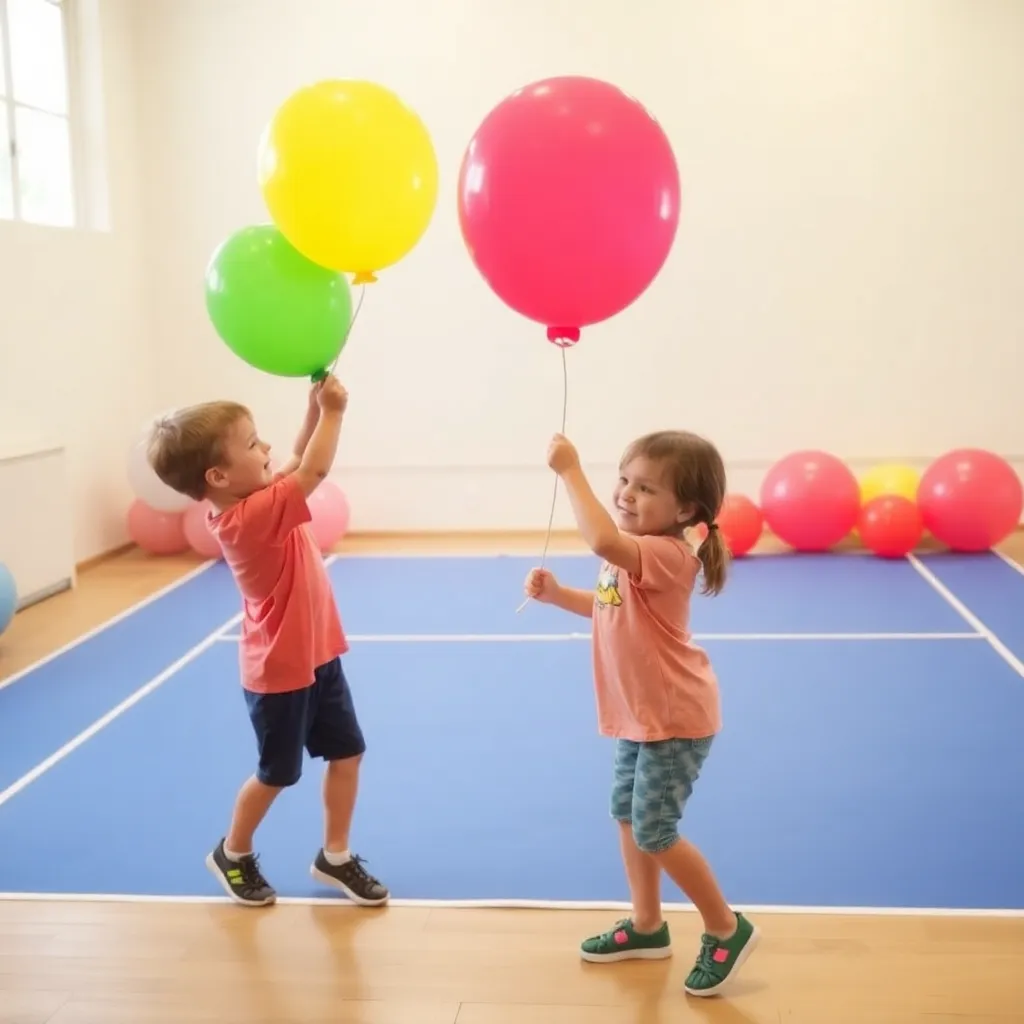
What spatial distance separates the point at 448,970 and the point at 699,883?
1.67ft

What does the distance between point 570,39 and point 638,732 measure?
497cm

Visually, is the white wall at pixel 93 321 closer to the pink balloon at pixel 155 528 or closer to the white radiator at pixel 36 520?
the white radiator at pixel 36 520

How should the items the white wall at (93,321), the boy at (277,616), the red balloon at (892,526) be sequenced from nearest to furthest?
the boy at (277,616) < the white wall at (93,321) < the red balloon at (892,526)

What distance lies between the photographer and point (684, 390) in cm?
638

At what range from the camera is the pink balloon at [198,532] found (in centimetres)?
577

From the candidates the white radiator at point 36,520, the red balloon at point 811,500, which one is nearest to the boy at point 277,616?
the white radiator at point 36,520

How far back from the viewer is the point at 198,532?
19.0ft

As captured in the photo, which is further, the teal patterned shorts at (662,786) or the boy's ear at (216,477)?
the boy's ear at (216,477)

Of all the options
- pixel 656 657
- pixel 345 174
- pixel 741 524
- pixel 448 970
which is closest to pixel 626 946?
pixel 448 970

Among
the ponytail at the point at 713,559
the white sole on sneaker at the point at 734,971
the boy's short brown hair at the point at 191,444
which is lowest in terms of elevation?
the white sole on sneaker at the point at 734,971

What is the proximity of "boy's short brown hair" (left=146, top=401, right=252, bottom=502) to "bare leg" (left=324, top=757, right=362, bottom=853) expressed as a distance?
67 centimetres

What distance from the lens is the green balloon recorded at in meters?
2.50

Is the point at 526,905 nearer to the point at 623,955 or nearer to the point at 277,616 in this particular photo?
the point at 623,955

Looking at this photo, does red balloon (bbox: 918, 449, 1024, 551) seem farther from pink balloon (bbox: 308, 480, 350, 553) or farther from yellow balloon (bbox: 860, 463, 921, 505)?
pink balloon (bbox: 308, 480, 350, 553)
